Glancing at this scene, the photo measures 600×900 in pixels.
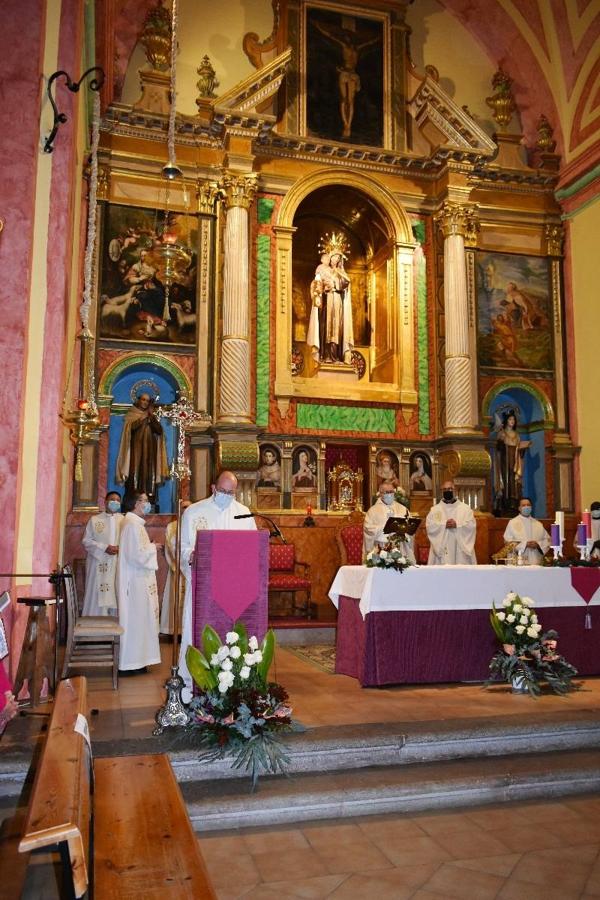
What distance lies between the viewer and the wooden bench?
196 centimetres

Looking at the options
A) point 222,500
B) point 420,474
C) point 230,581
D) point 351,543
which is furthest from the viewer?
point 420,474

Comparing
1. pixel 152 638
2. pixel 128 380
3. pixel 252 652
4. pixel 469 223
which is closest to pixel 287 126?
pixel 469 223

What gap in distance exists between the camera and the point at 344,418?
12688 mm

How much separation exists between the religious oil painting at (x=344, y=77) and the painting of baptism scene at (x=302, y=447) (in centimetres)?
7

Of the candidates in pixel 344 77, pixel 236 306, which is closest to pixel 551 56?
pixel 344 77

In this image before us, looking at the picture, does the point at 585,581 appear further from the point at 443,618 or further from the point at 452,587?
the point at 443,618

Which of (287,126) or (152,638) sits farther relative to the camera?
(287,126)

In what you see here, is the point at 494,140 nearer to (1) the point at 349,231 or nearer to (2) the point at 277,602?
(1) the point at 349,231

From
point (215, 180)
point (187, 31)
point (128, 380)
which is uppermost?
point (187, 31)

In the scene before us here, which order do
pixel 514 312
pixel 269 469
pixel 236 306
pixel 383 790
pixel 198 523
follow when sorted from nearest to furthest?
pixel 383 790, pixel 198 523, pixel 236 306, pixel 269 469, pixel 514 312

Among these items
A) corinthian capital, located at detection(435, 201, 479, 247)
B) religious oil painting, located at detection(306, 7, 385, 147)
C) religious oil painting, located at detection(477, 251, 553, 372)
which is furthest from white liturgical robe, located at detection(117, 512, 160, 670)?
religious oil painting, located at detection(306, 7, 385, 147)

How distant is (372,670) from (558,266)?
9.81 m

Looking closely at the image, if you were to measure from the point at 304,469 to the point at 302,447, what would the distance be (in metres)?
0.36

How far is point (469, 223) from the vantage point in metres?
13.3
